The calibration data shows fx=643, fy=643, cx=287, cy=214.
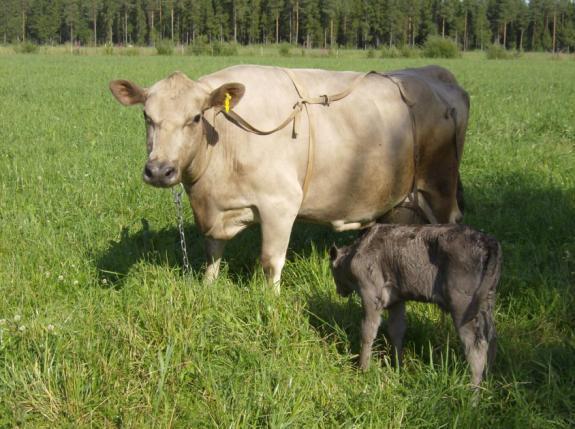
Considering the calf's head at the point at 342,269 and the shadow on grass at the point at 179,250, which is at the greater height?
the calf's head at the point at 342,269

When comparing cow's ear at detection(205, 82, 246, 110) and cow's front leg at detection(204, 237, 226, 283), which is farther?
cow's front leg at detection(204, 237, 226, 283)

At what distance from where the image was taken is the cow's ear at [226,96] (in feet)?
14.6

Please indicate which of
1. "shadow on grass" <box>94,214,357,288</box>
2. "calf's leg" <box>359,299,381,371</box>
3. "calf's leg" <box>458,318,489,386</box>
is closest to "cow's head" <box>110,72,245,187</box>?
"shadow on grass" <box>94,214,357,288</box>

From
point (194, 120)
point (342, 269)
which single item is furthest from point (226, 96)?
point (342, 269)

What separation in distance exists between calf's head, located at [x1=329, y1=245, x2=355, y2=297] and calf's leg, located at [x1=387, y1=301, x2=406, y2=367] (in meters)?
0.29

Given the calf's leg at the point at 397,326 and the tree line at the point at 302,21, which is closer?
the calf's leg at the point at 397,326

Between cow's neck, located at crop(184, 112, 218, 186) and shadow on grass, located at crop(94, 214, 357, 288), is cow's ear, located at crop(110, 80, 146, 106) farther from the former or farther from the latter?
shadow on grass, located at crop(94, 214, 357, 288)

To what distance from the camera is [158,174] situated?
13.5ft

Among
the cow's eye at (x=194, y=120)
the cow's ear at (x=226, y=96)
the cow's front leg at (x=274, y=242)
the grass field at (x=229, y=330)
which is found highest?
the cow's ear at (x=226, y=96)

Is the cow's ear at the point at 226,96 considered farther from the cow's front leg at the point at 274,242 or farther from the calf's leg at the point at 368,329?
the calf's leg at the point at 368,329

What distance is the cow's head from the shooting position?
4.20 metres

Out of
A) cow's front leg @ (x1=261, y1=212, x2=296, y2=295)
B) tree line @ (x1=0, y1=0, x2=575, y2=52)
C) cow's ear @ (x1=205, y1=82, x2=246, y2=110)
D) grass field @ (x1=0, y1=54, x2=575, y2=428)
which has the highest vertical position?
tree line @ (x1=0, y1=0, x2=575, y2=52)

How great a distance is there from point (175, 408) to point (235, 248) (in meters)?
2.85

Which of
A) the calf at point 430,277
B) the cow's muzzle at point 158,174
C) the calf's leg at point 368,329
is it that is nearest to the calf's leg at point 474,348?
the calf at point 430,277
